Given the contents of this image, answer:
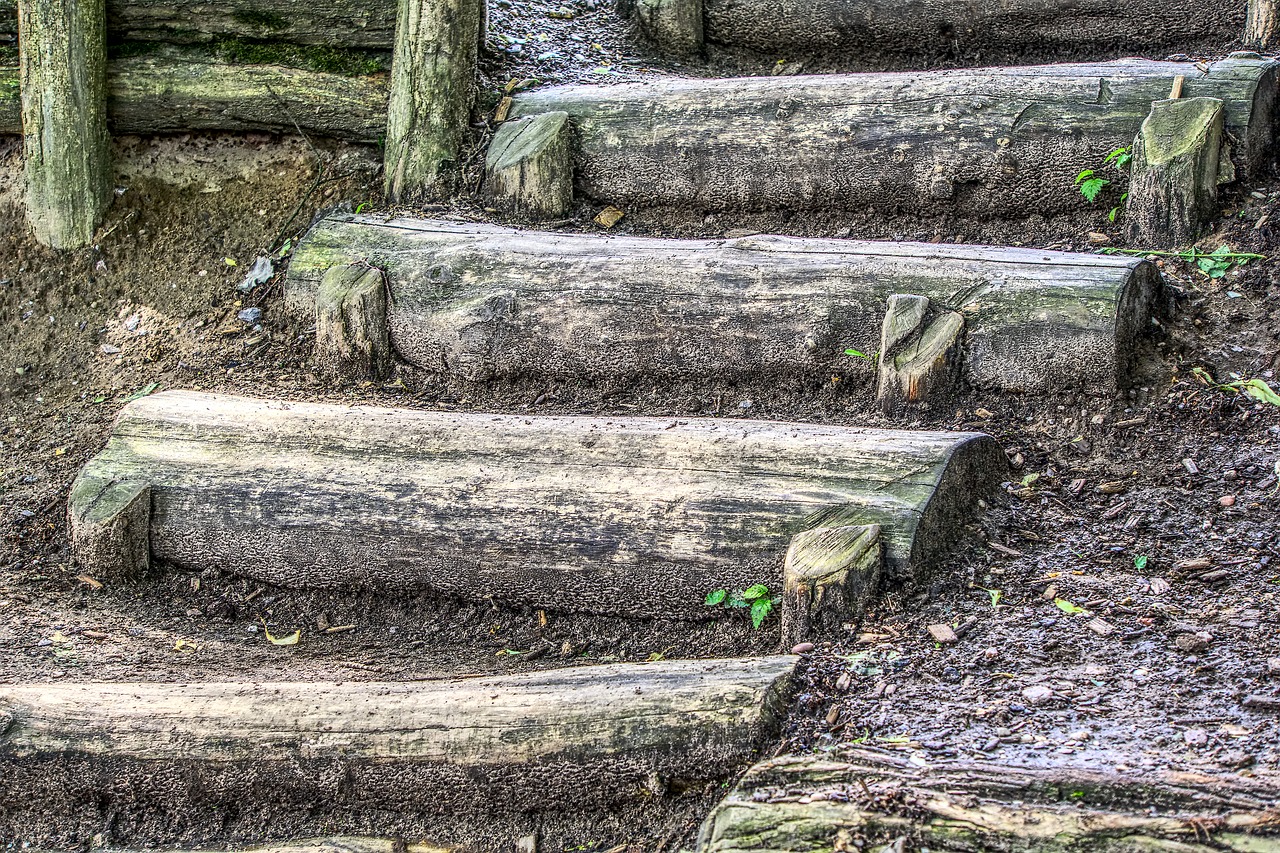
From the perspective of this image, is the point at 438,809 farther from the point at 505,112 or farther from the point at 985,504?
the point at 505,112

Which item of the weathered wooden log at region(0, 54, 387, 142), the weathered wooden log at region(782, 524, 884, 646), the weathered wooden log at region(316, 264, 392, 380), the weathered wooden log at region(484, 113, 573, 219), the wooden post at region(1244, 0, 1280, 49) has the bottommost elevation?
the weathered wooden log at region(782, 524, 884, 646)

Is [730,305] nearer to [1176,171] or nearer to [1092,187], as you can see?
[1092,187]

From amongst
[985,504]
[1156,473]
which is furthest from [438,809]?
[1156,473]

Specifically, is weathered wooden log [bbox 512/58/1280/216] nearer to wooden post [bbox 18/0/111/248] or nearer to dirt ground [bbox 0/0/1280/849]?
dirt ground [bbox 0/0/1280/849]

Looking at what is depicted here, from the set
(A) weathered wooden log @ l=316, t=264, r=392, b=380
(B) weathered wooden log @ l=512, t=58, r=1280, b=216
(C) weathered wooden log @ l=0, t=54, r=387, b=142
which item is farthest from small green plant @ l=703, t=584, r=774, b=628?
(C) weathered wooden log @ l=0, t=54, r=387, b=142

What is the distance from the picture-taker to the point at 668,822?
2537 mm

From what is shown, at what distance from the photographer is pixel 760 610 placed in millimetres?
3043

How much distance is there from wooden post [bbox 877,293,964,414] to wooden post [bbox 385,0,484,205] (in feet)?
6.74

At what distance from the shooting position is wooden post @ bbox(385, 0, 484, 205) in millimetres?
4625

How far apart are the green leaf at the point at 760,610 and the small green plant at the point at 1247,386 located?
62.3 inches

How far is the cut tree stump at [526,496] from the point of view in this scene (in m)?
3.07

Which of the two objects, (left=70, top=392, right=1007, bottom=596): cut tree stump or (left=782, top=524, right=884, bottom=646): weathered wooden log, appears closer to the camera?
(left=782, top=524, right=884, bottom=646): weathered wooden log

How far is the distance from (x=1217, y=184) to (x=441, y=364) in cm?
280

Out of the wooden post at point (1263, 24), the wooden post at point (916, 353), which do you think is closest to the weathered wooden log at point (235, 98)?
the wooden post at point (916, 353)
